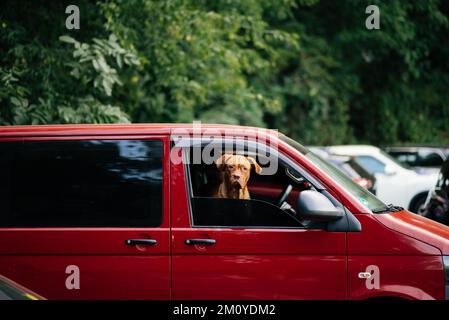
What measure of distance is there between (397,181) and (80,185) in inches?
427

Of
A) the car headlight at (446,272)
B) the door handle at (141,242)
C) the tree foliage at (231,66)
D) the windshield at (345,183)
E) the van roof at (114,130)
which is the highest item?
the tree foliage at (231,66)

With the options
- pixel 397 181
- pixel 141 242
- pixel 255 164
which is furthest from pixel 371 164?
pixel 141 242

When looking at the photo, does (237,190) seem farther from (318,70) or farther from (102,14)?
(318,70)

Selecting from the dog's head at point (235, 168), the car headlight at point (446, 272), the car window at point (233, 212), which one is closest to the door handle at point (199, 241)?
the car window at point (233, 212)

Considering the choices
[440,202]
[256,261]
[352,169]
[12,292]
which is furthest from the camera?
[352,169]

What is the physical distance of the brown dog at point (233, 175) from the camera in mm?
4758

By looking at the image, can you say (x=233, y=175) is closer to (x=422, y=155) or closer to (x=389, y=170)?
(x=389, y=170)

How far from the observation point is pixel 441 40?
26688 millimetres

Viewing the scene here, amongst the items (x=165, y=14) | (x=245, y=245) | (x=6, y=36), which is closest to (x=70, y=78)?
(x=6, y=36)

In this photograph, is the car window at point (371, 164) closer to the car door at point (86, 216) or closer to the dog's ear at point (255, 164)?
the dog's ear at point (255, 164)

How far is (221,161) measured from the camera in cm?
479

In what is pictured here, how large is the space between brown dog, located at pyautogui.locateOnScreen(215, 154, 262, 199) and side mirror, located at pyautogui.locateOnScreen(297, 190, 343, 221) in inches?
26.6
